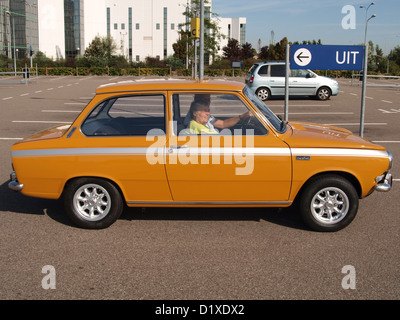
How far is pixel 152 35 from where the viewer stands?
8844cm

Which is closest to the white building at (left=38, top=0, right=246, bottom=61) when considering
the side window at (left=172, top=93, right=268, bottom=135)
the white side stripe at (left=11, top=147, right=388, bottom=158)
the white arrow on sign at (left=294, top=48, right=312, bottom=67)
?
the white arrow on sign at (left=294, top=48, right=312, bottom=67)

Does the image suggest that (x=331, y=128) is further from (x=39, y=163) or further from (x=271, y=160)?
(x=39, y=163)

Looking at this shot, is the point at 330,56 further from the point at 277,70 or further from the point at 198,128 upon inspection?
the point at 277,70

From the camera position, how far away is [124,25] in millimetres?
89125

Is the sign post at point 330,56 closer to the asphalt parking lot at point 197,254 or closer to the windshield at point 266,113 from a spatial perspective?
the asphalt parking lot at point 197,254

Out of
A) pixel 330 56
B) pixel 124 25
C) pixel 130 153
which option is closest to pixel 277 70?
pixel 330 56

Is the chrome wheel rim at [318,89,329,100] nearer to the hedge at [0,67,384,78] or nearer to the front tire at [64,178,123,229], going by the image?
the front tire at [64,178,123,229]

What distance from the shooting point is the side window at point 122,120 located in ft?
17.6

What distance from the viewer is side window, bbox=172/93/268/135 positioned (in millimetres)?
5316

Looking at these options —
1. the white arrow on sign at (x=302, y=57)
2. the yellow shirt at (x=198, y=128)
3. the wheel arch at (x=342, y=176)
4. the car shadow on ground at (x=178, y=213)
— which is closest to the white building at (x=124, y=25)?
the white arrow on sign at (x=302, y=57)

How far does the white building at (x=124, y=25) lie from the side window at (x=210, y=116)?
78.2 m

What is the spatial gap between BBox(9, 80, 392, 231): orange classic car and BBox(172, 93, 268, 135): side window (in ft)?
0.04
